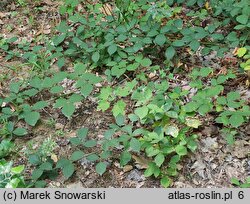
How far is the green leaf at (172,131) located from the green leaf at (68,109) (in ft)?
2.79

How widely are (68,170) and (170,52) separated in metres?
1.62

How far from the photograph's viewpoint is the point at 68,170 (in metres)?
3.04

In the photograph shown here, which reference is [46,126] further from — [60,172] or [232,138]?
[232,138]

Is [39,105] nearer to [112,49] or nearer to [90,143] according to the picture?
[90,143]

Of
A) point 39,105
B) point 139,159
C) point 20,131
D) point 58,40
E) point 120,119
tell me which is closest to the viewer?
point 139,159

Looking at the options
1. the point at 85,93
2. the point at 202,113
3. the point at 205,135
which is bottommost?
the point at 205,135

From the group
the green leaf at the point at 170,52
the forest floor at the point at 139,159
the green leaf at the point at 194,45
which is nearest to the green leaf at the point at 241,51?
the forest floor at the point at 139,159

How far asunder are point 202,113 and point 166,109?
1.02 ft

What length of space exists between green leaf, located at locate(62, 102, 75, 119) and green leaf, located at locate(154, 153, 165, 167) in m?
0.86

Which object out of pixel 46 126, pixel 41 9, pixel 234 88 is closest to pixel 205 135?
pixel 234 88

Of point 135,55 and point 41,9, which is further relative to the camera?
point 41,9

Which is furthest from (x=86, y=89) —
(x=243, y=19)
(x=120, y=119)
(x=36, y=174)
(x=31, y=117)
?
(x=243, y=19)

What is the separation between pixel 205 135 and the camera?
335 cm

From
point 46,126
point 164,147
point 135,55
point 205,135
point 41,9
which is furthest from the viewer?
point 41,9
